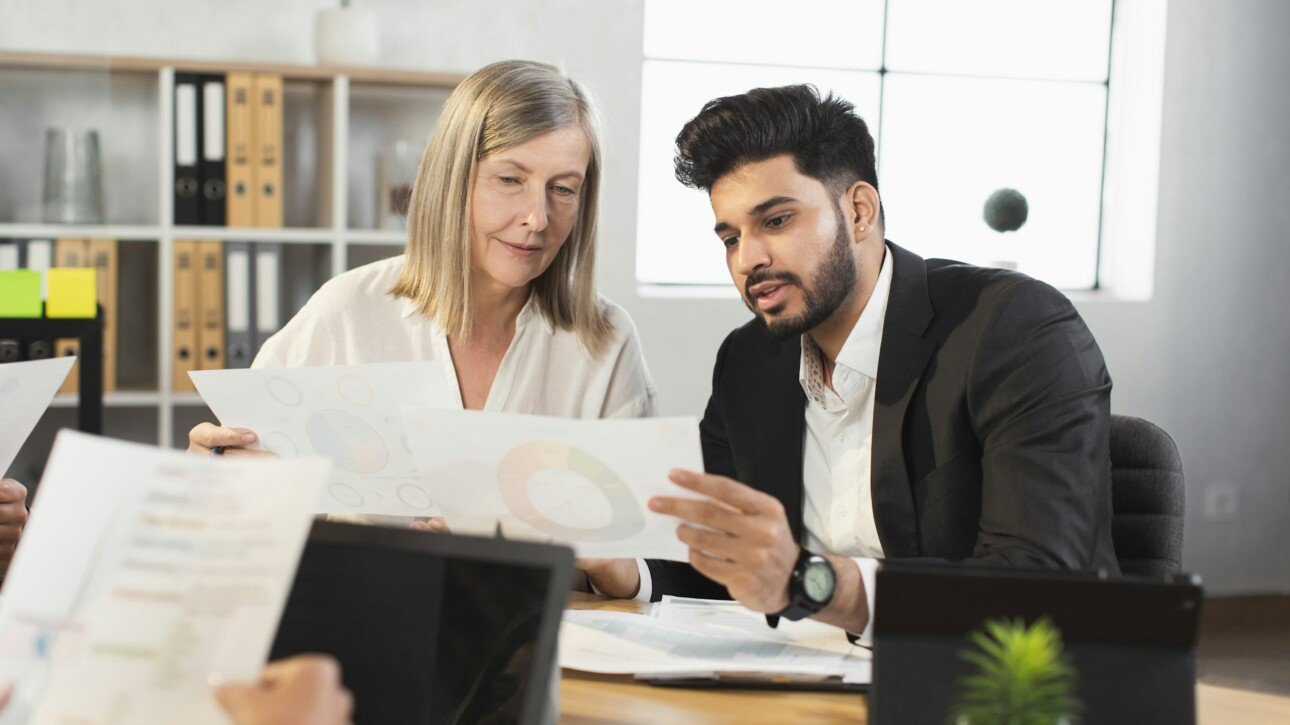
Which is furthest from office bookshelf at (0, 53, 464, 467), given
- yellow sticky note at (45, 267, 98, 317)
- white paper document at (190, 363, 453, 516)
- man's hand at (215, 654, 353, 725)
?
man's hand at (215, 654, 353, 725)

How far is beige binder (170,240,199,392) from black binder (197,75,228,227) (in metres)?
0.11

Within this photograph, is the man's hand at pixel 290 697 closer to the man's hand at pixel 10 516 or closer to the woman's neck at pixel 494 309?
the man's hand at pixel 10 516

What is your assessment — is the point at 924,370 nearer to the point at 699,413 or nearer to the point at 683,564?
the point at 683,564

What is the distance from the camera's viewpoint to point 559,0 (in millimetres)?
3771

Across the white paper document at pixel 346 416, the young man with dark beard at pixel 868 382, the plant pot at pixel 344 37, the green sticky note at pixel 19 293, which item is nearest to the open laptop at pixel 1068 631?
the young man with dark beard at pixel 868 382

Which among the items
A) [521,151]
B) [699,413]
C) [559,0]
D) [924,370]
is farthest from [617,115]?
[924,370]

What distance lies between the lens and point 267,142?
11.0ft

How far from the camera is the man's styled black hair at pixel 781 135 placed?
1.82m

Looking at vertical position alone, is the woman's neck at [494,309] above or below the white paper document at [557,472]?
above

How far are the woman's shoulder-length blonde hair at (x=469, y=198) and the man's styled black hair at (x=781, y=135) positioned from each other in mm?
210

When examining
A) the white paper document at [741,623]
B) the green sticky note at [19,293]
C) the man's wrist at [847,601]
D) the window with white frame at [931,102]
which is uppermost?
the window with white frame at [931,102]

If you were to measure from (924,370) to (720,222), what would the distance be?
0.38m

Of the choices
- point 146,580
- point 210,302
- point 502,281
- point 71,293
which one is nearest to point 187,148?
point 210,302

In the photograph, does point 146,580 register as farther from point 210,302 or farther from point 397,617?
point 210,302
